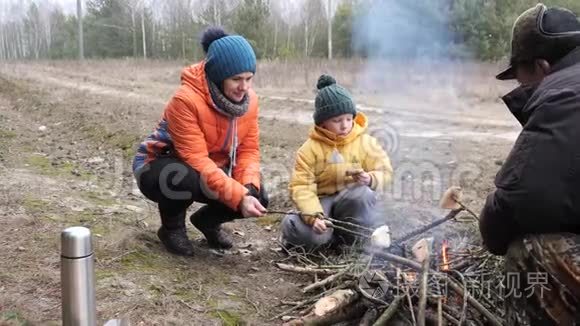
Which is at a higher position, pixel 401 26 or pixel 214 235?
pixel 401 26

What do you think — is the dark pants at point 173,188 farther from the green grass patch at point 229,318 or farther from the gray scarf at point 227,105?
the green grass patch at point 229,318

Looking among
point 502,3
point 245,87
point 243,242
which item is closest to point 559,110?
point 245,87

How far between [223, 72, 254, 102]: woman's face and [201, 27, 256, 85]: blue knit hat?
2 cm

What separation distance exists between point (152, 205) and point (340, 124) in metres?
1.75

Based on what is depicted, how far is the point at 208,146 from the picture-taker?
3.14 meters

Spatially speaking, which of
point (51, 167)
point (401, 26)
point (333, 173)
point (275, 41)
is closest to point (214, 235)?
point (333, 173)

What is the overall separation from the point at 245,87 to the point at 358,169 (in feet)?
2.66

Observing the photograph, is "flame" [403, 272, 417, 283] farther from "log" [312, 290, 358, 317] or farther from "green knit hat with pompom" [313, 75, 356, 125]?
"green knit hat with pompom" [313, 75, 356, 125]

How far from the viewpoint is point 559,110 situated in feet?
5.95

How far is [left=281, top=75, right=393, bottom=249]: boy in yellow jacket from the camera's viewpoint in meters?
3.24

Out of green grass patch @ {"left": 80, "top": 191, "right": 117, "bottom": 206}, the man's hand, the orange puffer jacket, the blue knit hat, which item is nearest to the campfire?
the man's hand

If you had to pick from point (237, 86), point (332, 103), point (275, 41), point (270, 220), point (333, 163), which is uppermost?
point (275, 41)

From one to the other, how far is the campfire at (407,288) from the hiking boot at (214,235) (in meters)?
0.66

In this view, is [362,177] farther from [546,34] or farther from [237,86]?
[546,34]
